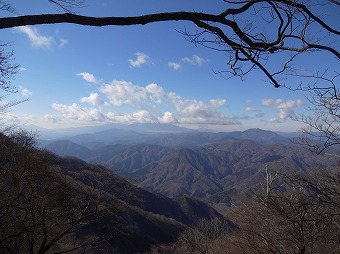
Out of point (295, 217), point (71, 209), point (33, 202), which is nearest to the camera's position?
point (295, 217)

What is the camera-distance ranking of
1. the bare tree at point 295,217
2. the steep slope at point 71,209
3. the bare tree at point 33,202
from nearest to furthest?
the bare tree at point 295,217
the steep slope at point 71,209
the bare tree at point 33,202

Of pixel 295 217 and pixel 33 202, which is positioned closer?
pixel 295 217

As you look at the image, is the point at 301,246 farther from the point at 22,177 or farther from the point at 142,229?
the point at 142,229

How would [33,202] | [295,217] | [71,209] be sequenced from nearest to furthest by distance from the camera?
[295,217]
[33,202]
[71,209]

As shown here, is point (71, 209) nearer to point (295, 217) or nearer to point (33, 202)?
point (33, 202)

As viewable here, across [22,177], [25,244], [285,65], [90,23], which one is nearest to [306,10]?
[285,65]

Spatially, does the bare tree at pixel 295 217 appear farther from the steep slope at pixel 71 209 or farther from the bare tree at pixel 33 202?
the bare tree at pixel 33 202

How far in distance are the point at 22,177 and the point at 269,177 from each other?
1330cm

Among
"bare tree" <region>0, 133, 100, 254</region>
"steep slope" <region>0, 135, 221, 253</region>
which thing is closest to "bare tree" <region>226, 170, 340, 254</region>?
"steep slope" <region>0, 135, 221, 253</region>

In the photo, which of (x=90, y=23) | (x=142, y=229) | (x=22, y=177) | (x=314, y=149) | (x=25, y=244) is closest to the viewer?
(x=90, y=23)

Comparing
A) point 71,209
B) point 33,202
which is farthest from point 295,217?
point 71,209

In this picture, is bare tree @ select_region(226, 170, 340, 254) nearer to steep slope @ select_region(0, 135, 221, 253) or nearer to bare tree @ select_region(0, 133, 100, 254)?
steep slope @ select_region(0, 135, 221, 253)

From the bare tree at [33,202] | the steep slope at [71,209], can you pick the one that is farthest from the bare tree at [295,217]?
the bare tree at [33,202]

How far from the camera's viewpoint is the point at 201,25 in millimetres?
3174
